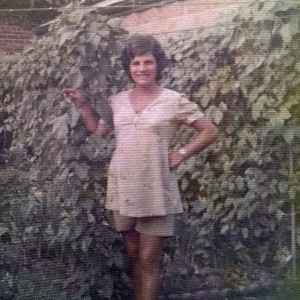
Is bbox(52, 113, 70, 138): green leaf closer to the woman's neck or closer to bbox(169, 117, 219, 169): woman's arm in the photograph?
the woman's neck

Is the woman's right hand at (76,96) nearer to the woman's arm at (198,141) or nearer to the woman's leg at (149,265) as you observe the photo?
the woman's arm at (198,141)

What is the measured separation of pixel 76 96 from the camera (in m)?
2.97

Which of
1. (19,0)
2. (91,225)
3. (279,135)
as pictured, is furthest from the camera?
(279,135)

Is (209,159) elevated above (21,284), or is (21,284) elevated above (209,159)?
(209,159)

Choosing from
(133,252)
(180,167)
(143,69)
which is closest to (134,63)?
(143,69)

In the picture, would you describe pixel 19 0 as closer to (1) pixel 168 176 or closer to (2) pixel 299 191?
(1) pixel 168 176

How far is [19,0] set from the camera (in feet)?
9.30

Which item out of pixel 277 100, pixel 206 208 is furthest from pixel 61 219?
pixel 277 100

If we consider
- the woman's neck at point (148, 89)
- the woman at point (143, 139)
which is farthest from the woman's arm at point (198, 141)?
the woman's neck at point (148, 89)

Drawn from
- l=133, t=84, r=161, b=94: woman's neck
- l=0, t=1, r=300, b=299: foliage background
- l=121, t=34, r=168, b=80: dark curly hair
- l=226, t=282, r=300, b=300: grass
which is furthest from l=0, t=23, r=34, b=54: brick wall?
l=226, t=282, r=300, b=300: grass

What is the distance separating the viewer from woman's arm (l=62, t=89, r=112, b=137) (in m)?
2.97

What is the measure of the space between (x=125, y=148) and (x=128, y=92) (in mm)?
293

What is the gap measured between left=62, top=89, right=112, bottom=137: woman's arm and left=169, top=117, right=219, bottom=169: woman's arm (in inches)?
15.0

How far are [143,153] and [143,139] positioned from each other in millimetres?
73
